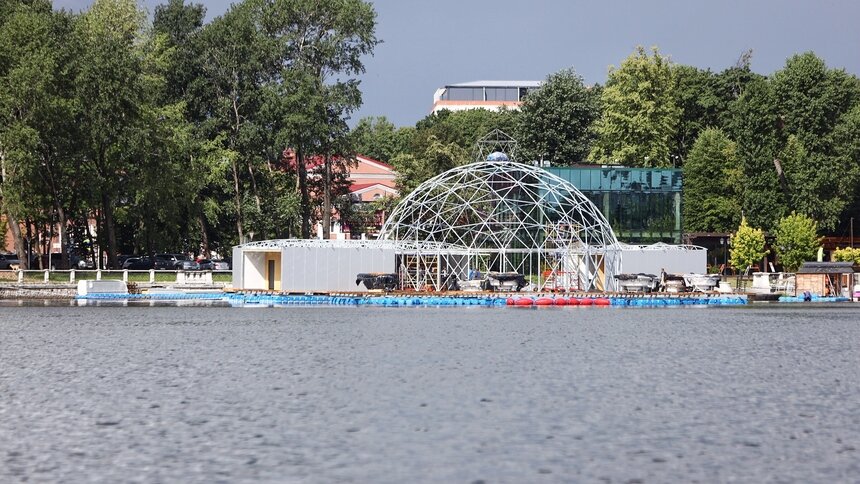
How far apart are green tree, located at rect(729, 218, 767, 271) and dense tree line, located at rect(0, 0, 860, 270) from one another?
6.14 meters

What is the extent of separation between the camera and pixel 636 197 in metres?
Answer: 98.9

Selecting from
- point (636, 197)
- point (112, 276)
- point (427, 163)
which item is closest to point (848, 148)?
point (636, 197)

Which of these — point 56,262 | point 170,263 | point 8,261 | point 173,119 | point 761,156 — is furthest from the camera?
point 8,261

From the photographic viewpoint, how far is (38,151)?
81.6 m

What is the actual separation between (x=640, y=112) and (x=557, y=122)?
9341 mm

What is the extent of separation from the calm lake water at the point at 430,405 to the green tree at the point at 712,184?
5823cm

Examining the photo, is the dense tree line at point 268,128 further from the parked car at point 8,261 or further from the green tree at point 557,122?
the parked car at point 8,261

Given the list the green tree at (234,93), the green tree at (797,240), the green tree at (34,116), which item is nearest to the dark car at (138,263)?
the green tree at (234,93)

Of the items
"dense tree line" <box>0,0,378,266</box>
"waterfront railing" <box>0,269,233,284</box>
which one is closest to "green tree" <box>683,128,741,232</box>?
"dense tree line" <box>0,0,378,266</box>

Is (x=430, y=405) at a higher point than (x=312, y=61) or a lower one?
lower

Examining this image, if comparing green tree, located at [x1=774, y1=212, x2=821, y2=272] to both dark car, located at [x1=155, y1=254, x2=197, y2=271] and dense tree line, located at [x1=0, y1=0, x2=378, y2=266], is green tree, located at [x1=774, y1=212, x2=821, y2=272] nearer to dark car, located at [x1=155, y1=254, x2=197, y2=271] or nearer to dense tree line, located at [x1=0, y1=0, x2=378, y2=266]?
dense tree line, located at [x1=0, y1=0, x2=378, y2=266]

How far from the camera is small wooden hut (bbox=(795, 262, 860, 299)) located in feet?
277

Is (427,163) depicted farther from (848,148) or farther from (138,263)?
(848,148)

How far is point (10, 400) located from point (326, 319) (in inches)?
1272
